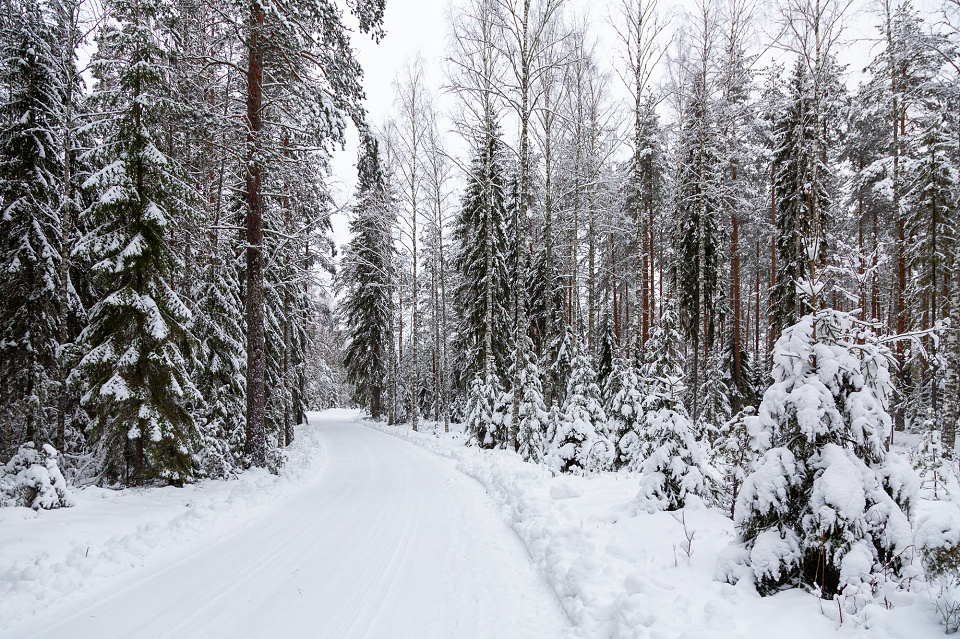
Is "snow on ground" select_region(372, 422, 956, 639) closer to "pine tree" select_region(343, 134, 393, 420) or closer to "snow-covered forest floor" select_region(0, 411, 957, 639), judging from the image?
"snow-covered forest floor" select_region(0, 411, 957, 639)

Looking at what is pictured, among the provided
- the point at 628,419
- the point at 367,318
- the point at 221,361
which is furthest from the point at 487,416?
the point at 367,318

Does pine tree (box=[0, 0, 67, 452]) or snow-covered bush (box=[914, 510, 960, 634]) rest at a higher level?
pine tree (box=[0, 0, 67, 452])

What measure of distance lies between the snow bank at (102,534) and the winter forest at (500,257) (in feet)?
1.38

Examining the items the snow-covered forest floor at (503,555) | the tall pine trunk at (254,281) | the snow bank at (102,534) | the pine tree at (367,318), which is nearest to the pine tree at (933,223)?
the snow-covered forest floor at (503,555)

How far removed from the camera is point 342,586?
4.63 metres

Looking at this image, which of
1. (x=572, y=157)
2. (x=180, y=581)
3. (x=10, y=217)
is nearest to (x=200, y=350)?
(x=10, y=217)

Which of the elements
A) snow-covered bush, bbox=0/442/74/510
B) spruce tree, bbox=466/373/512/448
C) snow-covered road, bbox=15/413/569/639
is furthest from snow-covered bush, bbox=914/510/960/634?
spruce tree, bbox=466/373/512/448

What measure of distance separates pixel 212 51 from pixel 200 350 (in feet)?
26.7

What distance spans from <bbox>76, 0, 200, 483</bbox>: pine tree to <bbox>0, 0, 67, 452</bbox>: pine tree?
2.18 meters

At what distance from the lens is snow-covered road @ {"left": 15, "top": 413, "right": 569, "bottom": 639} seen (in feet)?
12.5

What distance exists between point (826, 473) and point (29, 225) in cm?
1472

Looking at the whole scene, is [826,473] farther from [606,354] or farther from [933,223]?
[933,223]

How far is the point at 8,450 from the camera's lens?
1005 centimetres

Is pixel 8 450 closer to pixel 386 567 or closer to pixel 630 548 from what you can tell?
pixel 386 567
